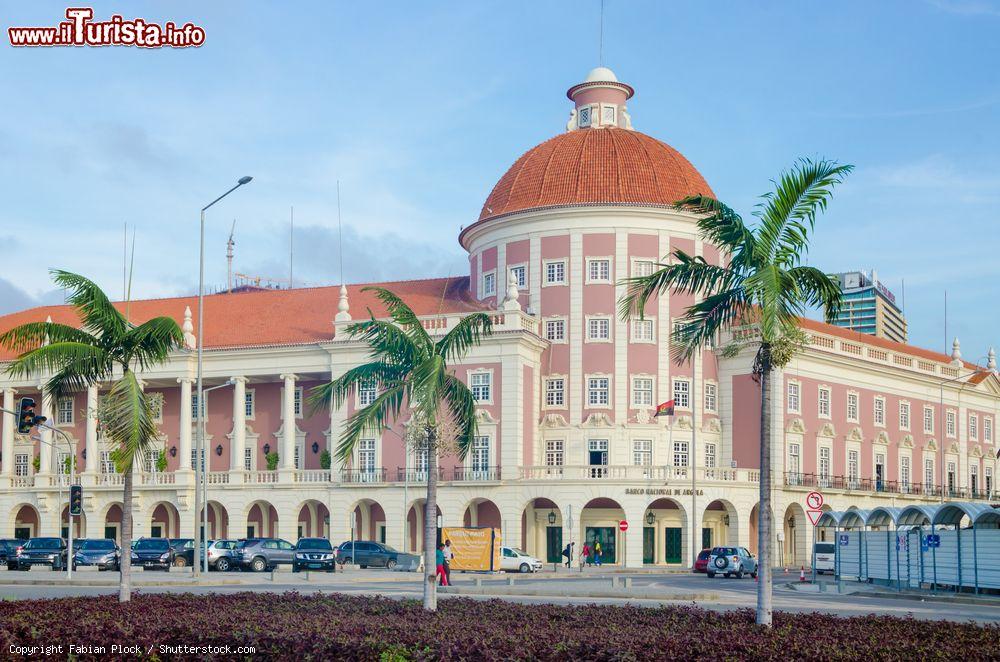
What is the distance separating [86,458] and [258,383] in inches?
464

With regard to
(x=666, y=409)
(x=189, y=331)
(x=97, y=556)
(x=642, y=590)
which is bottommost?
(x=97, y=556)

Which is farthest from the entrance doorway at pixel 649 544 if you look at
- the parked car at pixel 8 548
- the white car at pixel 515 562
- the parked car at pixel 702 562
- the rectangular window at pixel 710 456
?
the parked car at pixel 8 548

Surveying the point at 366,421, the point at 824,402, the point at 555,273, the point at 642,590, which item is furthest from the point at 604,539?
the point at 366,421

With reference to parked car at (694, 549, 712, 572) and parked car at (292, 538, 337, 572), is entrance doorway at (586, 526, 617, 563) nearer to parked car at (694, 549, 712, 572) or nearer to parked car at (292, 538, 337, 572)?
parked car at (694, 549, 712, 572)

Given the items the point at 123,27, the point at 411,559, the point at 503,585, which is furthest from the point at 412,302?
the point at 123,27

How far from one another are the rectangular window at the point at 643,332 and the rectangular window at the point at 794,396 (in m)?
9.47

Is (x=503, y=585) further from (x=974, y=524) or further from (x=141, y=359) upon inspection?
(x=141, y=359)

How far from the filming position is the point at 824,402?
249 feet

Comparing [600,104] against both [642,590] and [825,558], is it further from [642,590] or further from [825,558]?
[642,590]

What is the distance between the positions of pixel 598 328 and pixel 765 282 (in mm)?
49956

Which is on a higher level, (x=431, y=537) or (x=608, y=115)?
(x=608, y=115)

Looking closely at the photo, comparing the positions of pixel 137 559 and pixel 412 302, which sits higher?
pixel 412 302

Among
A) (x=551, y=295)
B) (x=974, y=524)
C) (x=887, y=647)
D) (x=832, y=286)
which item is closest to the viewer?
(x=887, y=647)

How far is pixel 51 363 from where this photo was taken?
77.4 ft
